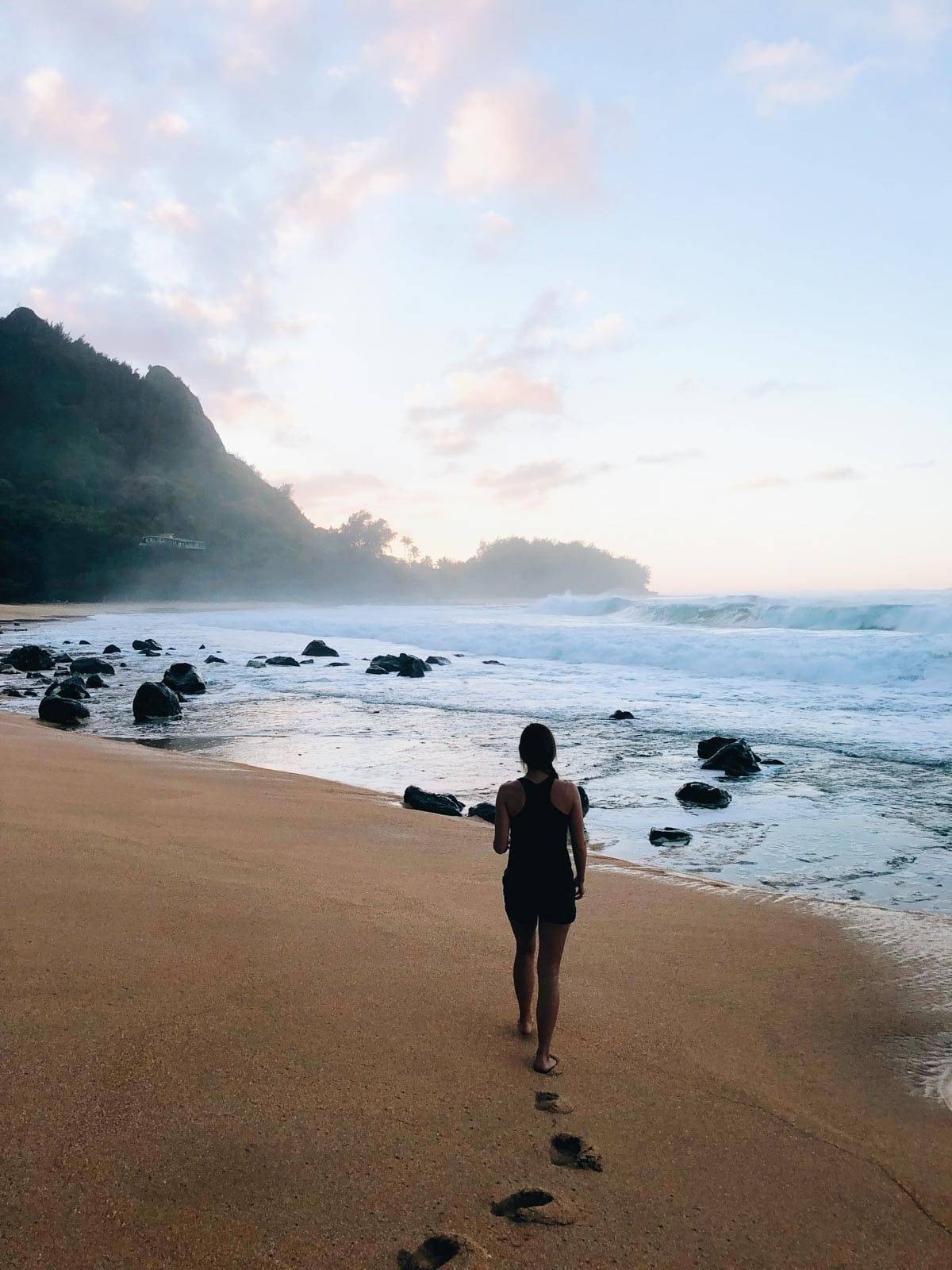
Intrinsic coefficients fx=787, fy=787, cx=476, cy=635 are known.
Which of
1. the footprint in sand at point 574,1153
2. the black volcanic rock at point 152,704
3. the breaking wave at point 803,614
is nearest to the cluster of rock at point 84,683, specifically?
the black volcanic rock at point 152,704

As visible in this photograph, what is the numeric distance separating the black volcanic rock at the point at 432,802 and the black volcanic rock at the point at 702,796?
2.20 m

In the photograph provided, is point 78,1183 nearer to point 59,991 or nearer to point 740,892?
point 59,991

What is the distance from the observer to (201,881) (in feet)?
13.9

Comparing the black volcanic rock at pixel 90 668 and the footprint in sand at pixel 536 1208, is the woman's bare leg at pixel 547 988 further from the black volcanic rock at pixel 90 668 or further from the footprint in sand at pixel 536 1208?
the black volcanic rock at pixel 90 668

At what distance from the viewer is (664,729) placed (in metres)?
12.0

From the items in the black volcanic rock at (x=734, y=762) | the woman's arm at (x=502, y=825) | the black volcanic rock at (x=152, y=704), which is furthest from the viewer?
the black volcanic rock at (x=152, y=704)

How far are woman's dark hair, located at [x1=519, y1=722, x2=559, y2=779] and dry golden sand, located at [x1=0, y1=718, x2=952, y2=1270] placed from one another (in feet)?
3.42

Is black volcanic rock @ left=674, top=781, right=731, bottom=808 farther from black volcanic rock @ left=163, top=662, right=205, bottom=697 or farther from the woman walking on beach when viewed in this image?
black volcanic rock @ left=163, top=662, right=205, bottom=697

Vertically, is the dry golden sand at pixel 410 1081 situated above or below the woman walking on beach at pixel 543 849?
below

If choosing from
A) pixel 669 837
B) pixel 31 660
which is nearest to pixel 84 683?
pixel 31 660

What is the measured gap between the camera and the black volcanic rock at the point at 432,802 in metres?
6.93

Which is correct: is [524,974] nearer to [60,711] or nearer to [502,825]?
[502,825]

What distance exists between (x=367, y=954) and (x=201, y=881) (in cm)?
122

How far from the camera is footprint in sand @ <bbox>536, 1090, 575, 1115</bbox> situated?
2.55m
